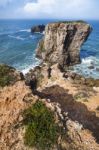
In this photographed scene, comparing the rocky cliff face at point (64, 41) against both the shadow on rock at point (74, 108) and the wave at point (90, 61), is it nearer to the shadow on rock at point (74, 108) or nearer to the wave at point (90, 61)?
the wave at point (90, 61)

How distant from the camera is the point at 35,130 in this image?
63.2 ft

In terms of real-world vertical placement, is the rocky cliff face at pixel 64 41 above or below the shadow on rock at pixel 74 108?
below

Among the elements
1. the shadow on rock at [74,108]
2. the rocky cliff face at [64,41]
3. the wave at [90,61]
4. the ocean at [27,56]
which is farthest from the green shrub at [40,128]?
the wave at [90,61]

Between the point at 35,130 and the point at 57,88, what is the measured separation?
24.0 meters

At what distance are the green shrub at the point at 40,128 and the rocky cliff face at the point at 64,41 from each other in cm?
5397

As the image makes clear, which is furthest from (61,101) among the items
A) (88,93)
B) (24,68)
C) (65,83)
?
(24,68)

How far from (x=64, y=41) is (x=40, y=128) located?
183 feet

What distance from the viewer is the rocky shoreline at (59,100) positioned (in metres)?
19.5

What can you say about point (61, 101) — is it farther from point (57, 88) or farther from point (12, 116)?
point (12, 116)

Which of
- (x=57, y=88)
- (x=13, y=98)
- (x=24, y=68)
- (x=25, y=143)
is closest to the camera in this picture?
(x=25, y=143)

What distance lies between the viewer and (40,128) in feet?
63.5

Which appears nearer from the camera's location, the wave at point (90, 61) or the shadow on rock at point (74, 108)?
the shadow on rock at point (74, 108)

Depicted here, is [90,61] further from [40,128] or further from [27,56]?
[40,128]

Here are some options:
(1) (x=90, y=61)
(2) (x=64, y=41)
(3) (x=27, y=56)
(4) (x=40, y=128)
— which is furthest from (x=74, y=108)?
(3) (x=27, y=56)
